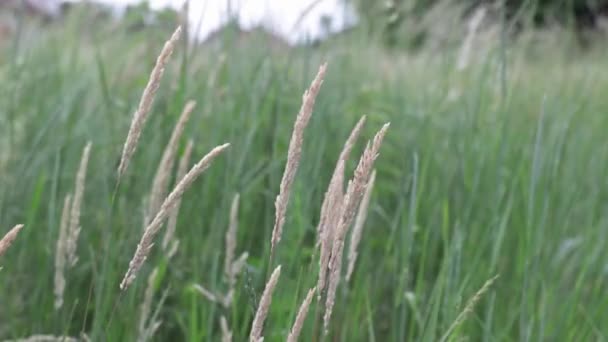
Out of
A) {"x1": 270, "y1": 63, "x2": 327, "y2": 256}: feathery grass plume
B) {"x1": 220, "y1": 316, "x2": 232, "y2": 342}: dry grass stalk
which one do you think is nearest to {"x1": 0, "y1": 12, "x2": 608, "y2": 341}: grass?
{"x1": 220, "y1": 316, "x2": 232, "y2": 342}: dry grass stalk

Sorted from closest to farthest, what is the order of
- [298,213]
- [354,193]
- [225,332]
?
[354,193] → [225,332] → [298,213]

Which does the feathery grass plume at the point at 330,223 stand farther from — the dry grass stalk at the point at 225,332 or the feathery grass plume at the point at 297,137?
the dry grass stalk at the point at 225,332

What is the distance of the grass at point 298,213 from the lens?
123 centimetres

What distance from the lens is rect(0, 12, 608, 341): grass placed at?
1227 mm

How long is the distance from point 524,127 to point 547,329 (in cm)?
142

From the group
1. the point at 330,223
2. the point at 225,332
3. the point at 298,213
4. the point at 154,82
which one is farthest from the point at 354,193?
the point at 298,213

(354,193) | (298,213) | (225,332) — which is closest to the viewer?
(354,193)

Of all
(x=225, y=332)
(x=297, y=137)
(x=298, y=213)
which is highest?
(x=297, y=137)

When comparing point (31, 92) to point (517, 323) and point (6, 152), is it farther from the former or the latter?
point (517, 323)

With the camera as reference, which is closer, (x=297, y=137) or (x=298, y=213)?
(x=297, y=137)

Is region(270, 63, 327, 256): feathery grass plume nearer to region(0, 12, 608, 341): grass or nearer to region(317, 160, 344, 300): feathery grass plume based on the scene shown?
region(317, 160, 344, 300): feathery grass plume

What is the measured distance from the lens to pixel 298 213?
1314 mm

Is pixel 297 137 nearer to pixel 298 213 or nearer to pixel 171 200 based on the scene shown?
pixel 171 200

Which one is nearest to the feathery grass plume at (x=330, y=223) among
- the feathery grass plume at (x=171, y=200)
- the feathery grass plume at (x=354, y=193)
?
the feathery grass plume at (x=354, y=193)
